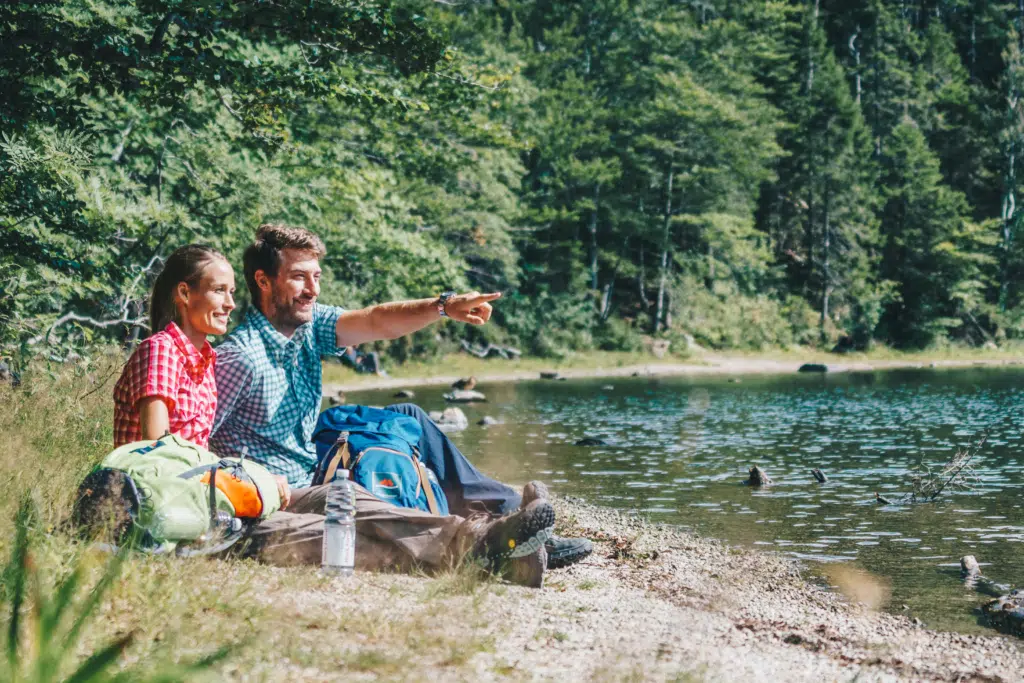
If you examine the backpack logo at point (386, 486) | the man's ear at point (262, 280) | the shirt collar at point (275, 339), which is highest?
the man's ear at point (262, 280)

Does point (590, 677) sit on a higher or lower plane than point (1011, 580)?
higher

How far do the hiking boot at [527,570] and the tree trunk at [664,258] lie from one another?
40044 mm

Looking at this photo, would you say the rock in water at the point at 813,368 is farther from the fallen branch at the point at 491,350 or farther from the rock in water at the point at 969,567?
the rock in water at the point at 969,567

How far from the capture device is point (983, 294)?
172 feet

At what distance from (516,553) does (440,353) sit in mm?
31459

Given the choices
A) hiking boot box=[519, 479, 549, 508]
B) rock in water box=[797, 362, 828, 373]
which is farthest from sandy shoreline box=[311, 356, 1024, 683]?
rock in water box=[797, 362, 828, 373]

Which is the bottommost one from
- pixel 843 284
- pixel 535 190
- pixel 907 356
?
pixel 907 356

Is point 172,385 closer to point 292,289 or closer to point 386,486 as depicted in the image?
point 292,289

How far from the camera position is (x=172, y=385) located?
4793 mm

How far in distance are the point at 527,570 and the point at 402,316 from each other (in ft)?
4.86

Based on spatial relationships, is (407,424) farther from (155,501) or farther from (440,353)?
(440,353)

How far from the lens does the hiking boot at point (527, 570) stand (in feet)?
17.5

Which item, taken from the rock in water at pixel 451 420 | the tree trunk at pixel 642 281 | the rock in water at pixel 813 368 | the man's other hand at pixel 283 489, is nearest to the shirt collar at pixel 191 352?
the man's other hand at pixel 283 489

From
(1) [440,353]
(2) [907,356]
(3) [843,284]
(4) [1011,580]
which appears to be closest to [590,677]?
(4) [1011,580]
